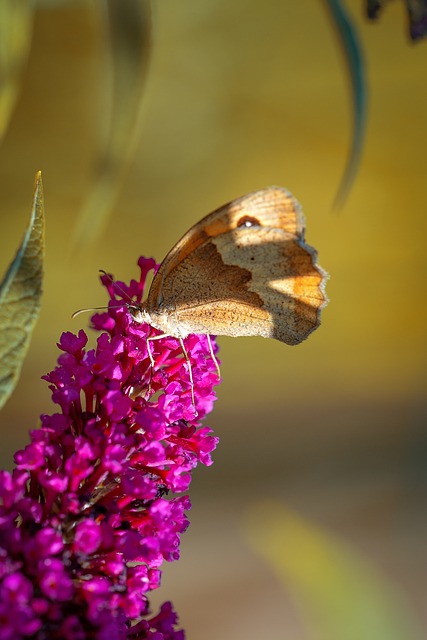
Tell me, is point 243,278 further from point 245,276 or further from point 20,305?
point 20,305

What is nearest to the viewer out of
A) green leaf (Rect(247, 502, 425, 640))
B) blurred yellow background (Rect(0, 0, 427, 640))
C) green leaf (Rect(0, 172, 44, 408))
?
green leaf (Rect(0, 172, 44, 408))

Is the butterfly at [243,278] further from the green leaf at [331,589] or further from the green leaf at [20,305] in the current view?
the green leaf at [331,589]

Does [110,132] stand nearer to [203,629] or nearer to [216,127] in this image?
[203,629]

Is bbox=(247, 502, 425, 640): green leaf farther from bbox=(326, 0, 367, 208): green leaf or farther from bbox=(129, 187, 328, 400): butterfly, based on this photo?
bbox=(326, 0, 367, 208): green leaf

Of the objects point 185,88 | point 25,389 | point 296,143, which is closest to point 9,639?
Answer: point 25,389

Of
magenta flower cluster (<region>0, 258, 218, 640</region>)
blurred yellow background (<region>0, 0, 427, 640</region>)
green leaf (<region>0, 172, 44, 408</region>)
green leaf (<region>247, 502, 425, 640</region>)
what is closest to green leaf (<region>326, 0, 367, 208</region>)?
magenta flower cluster (<region>0, 258, 218, 640</region>)

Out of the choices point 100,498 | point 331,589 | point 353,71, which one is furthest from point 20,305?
point 331,589
